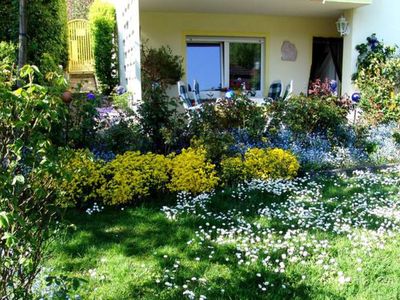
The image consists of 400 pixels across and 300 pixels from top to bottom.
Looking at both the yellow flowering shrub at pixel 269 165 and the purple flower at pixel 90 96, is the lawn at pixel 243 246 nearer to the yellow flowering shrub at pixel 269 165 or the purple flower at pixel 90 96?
the yellow flowering shrub at pixel 269 165

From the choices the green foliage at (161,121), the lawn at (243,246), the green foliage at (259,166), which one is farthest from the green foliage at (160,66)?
the lawn at (243,246)

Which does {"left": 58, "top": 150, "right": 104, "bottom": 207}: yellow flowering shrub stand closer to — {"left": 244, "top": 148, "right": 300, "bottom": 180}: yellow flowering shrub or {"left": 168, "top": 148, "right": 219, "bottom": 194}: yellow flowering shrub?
{"left": 168, "top": 148, "right": 219, "bottom": 194}: yellow flowering shrub

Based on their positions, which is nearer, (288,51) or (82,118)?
(82,118)

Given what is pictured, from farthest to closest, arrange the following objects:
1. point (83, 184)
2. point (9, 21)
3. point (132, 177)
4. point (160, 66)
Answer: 1. point (160, 66)
2. point (9, 21)
3. point (132, 177)
4. point (83, 184)

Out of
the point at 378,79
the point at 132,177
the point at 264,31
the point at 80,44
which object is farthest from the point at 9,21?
the point at 80,44

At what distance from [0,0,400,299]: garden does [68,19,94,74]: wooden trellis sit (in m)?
8.96

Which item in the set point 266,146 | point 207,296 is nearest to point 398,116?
point 266,146

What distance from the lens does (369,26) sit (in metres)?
8.88

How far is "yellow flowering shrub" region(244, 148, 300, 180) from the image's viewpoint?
5152 millimetres

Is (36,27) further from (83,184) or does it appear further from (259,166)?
(259,166)

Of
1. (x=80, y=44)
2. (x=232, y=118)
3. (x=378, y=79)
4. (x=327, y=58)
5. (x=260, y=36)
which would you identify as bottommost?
(x=232, y=118)

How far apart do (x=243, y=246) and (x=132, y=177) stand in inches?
63.1

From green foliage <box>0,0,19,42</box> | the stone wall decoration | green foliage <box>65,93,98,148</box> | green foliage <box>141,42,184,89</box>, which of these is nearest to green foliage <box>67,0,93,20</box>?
green foliage <box>141,42,184,89</box>

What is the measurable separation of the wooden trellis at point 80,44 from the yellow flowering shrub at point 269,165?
494 inches
